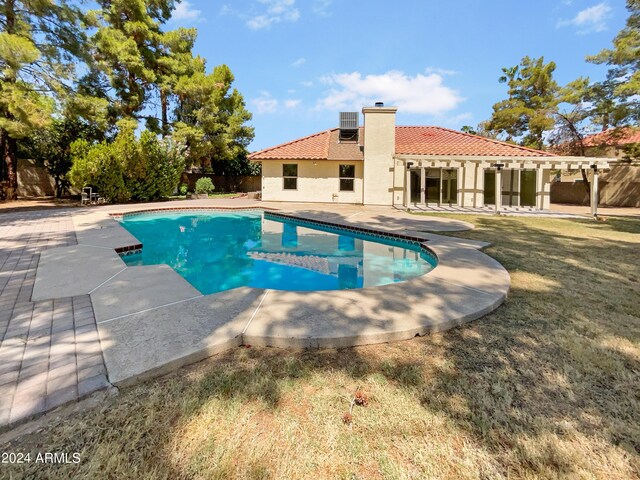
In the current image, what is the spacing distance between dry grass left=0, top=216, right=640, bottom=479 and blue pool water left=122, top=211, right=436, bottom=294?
315cm

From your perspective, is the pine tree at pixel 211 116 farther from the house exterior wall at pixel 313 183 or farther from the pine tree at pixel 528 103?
the pine tree at pixel 528 103

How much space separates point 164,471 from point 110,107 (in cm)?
2371

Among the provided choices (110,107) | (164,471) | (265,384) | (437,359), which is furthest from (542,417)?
(110,107)

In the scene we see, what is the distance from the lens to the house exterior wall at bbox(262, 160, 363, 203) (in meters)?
18.4

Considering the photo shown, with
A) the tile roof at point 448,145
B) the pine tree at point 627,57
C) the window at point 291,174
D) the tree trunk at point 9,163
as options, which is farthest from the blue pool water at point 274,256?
the pine tree at point 627,57

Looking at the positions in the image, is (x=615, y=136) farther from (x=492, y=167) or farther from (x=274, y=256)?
(x=274, y=256)

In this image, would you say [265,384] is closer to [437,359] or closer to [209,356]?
[209,356]

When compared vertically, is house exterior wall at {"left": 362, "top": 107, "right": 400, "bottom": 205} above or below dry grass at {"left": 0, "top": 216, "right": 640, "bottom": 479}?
above

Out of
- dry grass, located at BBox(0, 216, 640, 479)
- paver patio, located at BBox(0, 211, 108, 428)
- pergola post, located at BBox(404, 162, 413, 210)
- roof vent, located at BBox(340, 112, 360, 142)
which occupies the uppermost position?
roof vent, located at BBox(340, 112, 360, 142)

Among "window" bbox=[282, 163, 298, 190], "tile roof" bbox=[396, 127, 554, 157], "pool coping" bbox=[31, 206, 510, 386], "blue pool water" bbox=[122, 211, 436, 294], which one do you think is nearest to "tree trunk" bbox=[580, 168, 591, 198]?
"tile roof" bbox=[396, 127, 554, 157]

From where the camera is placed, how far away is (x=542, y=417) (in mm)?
1882

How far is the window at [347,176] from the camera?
18.4 metres

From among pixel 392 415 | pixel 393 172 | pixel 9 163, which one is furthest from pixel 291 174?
pixel 392 415

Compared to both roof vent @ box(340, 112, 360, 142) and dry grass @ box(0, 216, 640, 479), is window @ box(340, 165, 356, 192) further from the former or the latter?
dry grass @ box(0, 216, 640, 479)
